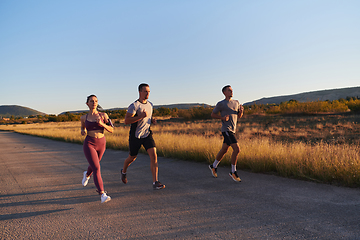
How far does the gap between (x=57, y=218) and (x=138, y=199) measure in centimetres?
142

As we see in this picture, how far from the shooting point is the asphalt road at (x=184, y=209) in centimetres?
319

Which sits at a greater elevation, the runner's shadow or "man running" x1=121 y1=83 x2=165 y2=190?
"man running" x1=121 y1=83 x2=165 y2=190

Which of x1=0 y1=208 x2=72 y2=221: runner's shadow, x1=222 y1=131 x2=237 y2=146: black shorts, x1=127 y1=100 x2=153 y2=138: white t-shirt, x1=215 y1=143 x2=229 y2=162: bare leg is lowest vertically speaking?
x1=0 y1=208 x2=72 y2=221: runner's shadow

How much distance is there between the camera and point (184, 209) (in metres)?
4.00

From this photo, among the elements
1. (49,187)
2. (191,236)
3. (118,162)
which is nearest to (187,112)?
(118,162)

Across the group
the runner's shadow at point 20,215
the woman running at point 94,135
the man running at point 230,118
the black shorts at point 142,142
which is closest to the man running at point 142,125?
the black shorts at point 142,142

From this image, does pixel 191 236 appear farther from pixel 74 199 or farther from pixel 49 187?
pixel 49 187

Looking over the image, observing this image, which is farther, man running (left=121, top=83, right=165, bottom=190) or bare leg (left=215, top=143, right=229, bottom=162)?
bare leg (left=215, top=143, right=229, bottom=162)

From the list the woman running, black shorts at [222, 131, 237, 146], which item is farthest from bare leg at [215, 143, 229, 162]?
the woman running

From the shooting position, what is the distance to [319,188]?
4961 millimetres

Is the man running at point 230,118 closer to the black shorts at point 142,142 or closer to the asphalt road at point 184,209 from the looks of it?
the asphalt road at point 184,209

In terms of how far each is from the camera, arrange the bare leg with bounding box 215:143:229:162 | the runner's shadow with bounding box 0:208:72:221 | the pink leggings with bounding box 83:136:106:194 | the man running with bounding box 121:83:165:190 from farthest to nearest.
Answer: the bare leg with bounding box 215:143:229:162
the man running with bounding box 121:83:165:190
the pink leggings with bounding box 83:136:106:194
the runner's shadow with bounding box 0:208:72:221

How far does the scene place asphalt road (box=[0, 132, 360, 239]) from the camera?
319cm

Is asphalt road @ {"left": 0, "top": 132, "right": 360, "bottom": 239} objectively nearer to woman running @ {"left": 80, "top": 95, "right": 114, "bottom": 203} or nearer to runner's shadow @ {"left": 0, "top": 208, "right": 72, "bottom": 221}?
runner's shadow @ {"left": 0, "top": 208, "right": 72, "bottom": 221}
